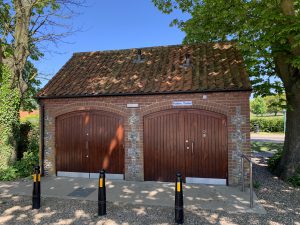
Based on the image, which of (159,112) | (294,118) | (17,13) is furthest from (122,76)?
(294,118)

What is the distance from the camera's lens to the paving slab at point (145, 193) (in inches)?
243

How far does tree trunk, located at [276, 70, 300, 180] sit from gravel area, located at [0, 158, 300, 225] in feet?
6.39

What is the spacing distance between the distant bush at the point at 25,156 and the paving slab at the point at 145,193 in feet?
2.18

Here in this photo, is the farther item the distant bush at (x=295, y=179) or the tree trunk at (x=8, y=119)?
the tree trunk at (x=8, y=119)

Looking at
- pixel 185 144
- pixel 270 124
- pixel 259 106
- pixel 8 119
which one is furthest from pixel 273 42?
pixel 259 106

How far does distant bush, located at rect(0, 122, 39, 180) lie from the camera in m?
8.84

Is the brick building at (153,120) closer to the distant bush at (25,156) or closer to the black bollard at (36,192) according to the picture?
the distant bush at (25,156)

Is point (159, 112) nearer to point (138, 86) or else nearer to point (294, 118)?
point (138, 86)

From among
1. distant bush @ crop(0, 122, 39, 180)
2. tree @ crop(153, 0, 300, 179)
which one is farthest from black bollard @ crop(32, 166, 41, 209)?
tree @ crop(153, 0, 300, 179)

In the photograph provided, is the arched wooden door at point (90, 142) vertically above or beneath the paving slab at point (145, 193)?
above

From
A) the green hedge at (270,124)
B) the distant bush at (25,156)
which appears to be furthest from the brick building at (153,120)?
the green hedge at (270,124)

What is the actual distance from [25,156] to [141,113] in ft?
16.9

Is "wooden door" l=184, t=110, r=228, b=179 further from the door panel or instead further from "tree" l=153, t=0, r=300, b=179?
"tree" l=153, t=0, r=300, b=179

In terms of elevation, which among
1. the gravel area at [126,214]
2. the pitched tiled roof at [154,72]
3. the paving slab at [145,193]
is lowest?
the gravel area at [126,214]
